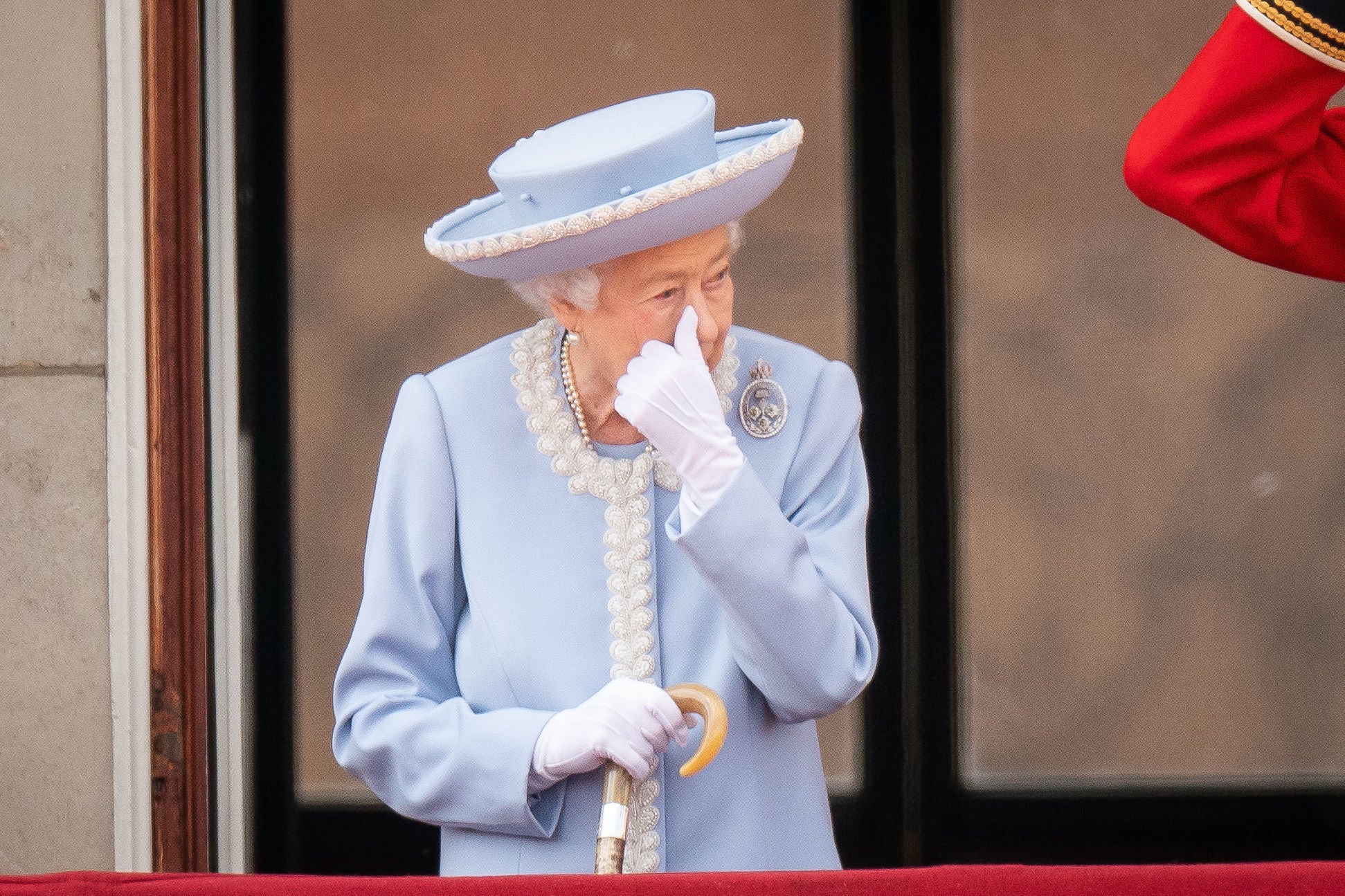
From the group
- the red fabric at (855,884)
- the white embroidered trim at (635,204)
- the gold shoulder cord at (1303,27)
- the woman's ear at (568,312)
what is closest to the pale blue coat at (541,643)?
the woman's ear at (568,312)

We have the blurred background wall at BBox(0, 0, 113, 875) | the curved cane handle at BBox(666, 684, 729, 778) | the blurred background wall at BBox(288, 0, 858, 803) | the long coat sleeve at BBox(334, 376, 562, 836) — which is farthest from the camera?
the blurred background wall at BBox(288, 0, 858, 803)

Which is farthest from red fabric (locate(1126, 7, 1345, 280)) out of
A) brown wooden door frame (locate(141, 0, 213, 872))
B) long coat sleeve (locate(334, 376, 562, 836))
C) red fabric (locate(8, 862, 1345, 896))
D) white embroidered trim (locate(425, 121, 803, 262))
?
brown wooden door frame (locate(141, 0, 213, 872))

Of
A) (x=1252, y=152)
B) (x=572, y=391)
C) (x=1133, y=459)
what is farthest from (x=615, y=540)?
(x=1133, y=459)

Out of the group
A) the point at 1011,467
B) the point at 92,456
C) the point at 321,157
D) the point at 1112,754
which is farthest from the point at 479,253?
the point at 1112,754

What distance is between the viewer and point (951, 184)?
3.27m

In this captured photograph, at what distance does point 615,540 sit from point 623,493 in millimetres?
59

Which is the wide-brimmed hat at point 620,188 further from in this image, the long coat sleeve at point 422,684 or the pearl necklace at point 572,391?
the long coat sleeve at point 422,684

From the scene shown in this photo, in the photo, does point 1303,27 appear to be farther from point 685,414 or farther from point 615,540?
point 615,540

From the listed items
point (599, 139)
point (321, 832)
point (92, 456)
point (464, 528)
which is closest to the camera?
point (599, 139)

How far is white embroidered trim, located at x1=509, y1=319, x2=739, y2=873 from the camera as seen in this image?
1900mm

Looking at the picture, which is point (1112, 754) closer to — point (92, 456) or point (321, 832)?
point (321, 832)

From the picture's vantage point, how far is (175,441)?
268cm

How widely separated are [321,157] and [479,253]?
155 centimetres

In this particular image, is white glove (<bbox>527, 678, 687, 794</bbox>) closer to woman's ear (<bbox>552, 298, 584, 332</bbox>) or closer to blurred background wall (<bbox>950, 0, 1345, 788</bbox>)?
woman's ear (<bbox>552, 298, 584, 332</bbox>)
